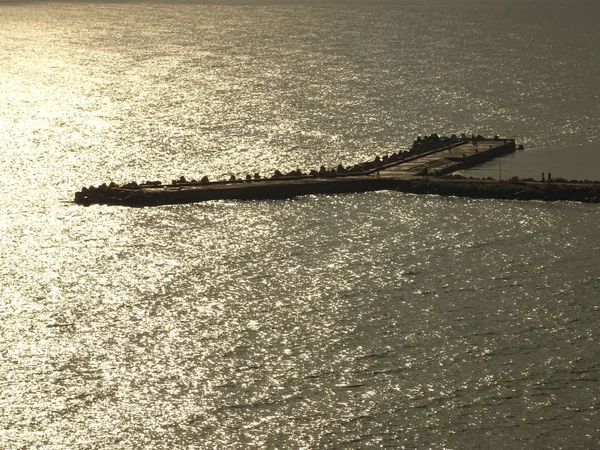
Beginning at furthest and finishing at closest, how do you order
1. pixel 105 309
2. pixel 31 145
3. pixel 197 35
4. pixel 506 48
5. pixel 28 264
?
1. pixel 197 35
2. pixel 506 48
3. pixel 31 145
4. pixel 28 264
5. pixel 105 309

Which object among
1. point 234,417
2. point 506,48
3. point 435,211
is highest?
point 506,48

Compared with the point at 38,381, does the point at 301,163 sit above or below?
above

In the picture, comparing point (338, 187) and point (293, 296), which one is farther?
point (338, 187)

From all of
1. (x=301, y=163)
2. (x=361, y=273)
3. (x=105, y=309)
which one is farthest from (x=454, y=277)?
(x=301, y=163)

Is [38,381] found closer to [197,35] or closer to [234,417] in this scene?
[234,417]

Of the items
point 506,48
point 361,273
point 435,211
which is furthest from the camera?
point 506,48
